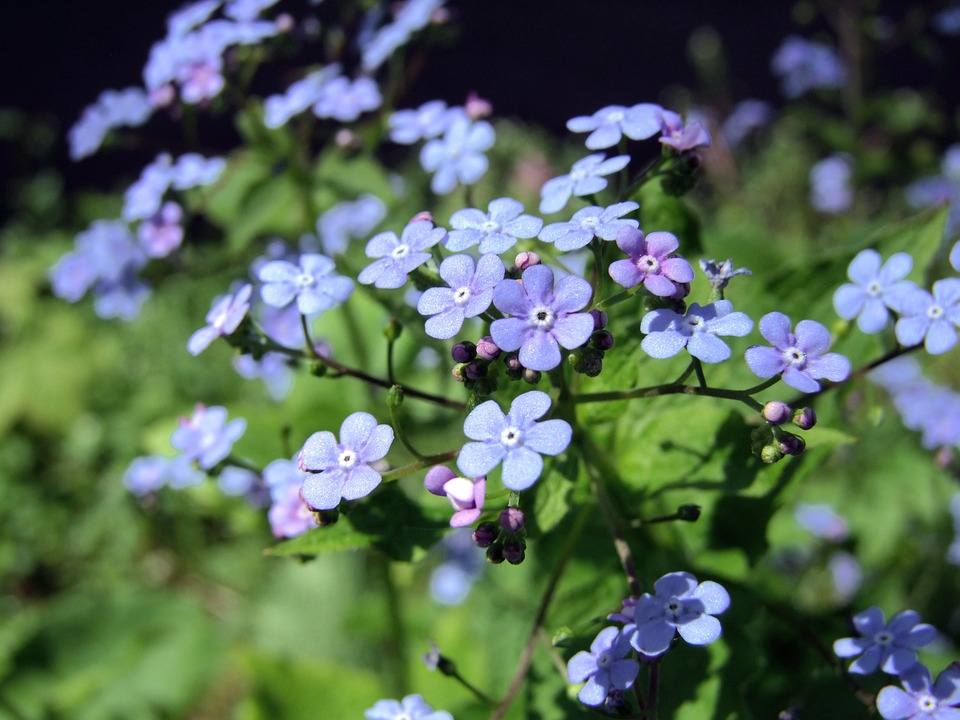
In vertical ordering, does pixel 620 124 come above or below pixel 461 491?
above

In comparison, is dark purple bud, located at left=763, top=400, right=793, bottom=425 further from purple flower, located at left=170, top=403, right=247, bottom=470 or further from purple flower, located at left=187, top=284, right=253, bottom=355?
purple flower, located at left=170, top=403, right=247, bottom=470

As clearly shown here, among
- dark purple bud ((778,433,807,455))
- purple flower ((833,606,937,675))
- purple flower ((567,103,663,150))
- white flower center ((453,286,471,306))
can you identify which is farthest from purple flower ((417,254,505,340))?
purple flower ((833,606,937,675))

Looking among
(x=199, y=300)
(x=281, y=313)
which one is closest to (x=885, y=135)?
(x=199, y=300)

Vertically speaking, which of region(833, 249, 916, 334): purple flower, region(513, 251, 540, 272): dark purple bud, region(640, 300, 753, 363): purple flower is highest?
region(513, 251, 540, 272): dark purple bud

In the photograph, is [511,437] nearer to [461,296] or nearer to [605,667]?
[461,296]

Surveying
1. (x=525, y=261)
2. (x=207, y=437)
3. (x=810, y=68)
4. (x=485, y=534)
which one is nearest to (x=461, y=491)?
(x=485, y=534)

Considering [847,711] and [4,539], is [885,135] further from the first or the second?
[4,539]

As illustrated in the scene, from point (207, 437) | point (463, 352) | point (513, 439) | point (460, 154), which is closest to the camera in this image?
point (513, 439)
